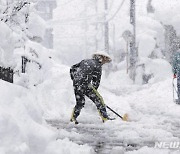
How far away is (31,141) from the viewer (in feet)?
13.6

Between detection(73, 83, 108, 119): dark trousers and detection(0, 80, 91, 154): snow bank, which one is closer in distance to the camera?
detection(0, 80, 91, 154): snow bank

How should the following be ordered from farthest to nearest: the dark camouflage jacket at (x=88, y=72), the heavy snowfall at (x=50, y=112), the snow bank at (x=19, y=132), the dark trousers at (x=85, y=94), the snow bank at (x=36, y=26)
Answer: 1. the snow bank at (x=36, y=26)
2. the dark trousers at (x=85, y=94)
3. the dark camouflage jacket at (x=88, y=72)
4. the heavy snowfall at (x=50, y=112)
5. the snow bank at (x=19, y=132)

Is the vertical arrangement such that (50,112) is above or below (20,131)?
below

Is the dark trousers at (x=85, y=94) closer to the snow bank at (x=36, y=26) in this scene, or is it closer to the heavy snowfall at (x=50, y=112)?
the heavy snowfall at (x=50, y=112)

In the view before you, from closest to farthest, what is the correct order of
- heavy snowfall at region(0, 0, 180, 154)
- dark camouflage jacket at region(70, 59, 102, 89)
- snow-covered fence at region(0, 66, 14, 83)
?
1. heavy snowfall at region(0, 0, 180, 154)
2. snow-covered fence at region(0, 66, 14, 83)
3. dark camouflage jacket at region(70, 59, 102, 89)

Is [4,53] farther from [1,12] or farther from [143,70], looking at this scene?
[143,70]

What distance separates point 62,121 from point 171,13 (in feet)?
64.2

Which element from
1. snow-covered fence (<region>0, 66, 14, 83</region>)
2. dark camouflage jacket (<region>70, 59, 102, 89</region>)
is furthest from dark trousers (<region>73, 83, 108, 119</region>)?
snow-covered fence (<region>0, 66, 14, 83</region>)

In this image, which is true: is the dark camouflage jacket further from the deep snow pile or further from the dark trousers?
the deep snow pile

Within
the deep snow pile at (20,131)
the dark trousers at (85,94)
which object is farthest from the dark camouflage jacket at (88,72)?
the deep snow pile at (20,131)

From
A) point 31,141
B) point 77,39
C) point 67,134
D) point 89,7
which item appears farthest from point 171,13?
point 77,39

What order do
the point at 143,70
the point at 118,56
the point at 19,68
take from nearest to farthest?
the point at 19,68, the point at 143,70, the point at 118,56

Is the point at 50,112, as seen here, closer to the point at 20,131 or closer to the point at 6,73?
the point at 6,73

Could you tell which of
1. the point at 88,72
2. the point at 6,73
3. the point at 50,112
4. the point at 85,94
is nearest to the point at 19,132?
the point at 6,73
